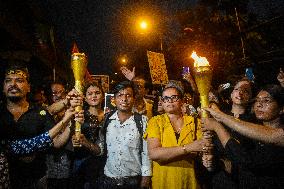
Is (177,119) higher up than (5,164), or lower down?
higher up

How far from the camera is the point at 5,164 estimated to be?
3.41 meters

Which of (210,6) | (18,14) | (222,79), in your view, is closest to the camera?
(18,14)

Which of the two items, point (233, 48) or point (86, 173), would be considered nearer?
point (86, 173)

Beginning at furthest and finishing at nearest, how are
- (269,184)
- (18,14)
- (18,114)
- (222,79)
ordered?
(222,79) < (18,14) < (18,114) < (269,184)

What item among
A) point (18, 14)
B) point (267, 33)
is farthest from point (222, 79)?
point (18, 14)

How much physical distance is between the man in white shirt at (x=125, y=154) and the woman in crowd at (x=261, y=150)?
61.0 inches

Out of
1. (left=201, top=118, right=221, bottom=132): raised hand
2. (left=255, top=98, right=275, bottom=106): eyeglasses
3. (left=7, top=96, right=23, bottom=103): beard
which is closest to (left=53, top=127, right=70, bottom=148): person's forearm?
(left=7, top=96, right=23, bottom=103): beard

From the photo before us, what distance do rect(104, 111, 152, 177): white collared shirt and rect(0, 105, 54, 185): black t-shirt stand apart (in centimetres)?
99

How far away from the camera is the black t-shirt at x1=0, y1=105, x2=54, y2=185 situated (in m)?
4.20

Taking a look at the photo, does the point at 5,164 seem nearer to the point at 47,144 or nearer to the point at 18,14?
the point at 47,144

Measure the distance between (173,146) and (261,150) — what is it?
3.64 feet


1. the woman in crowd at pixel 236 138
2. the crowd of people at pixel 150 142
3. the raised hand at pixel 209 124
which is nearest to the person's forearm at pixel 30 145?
the crowd of people at pixel 150 142

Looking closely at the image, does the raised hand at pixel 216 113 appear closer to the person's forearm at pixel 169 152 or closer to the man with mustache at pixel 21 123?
the person's forearm at pixel 169 152

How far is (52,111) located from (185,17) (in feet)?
66.6
